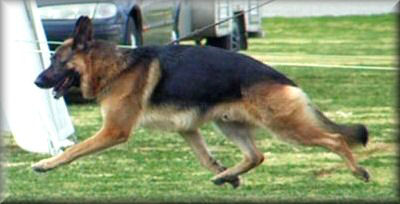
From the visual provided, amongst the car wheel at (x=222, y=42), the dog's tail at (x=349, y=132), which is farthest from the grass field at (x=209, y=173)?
the car wheel at (x=222, y=42)

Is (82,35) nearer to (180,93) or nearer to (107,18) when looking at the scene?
(180,93)

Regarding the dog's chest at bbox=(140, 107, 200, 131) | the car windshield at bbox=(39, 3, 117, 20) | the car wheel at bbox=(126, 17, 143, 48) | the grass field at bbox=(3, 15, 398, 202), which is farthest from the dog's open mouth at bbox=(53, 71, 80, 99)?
the car wheel at bbox=(126, 17, 143, 48)

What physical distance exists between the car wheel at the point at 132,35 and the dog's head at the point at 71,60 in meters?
6.37

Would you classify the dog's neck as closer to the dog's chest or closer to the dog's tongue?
the dog's tongue

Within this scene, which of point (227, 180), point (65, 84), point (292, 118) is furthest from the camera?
point (227, 180)

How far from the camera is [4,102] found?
11.1 metres

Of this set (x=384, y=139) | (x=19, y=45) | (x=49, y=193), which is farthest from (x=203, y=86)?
(x=384, y=139)

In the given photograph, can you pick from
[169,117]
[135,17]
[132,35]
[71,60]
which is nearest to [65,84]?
[71,60]

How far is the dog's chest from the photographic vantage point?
8445 millimetres

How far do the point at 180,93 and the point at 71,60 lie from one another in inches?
32.1

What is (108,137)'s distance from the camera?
8.44 m

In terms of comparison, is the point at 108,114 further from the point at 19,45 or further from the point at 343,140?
the point at 19,45

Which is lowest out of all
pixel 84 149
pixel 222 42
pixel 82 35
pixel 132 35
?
pixel 222 42

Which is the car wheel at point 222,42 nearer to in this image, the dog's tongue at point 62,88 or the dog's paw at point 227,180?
the dog's paw at point 227,180
